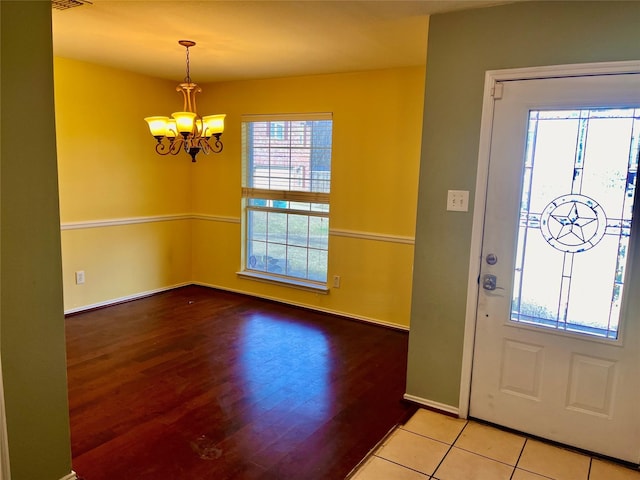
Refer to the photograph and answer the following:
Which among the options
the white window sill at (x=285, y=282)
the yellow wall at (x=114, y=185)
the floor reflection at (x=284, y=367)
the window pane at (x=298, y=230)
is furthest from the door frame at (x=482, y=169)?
the yellow wall at (x=114, y=185)

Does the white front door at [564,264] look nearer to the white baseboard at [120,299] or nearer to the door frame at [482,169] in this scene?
the door frame at [482,169]

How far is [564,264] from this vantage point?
242cm

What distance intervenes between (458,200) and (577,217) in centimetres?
62

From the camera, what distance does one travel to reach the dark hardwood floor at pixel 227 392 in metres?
2.32

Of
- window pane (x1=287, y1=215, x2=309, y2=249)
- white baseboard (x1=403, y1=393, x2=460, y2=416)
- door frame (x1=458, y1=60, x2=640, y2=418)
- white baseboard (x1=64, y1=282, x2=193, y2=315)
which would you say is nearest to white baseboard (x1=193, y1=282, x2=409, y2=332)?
white baseboard (x1=64, y1=282, x2=193, y2=315)

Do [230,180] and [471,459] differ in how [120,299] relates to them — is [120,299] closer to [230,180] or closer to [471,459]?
[230,180]

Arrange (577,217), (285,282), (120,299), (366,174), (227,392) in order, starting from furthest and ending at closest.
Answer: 1. (285,282)
2. (120,299)
3. (366,174)
4. (227,392)
5. (577,217)

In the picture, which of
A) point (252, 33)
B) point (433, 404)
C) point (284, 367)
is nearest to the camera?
point (433, 404)

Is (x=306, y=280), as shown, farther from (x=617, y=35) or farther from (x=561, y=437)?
(x=617, y=35)

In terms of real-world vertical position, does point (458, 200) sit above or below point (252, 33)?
below

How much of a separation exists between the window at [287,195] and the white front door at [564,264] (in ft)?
7.49

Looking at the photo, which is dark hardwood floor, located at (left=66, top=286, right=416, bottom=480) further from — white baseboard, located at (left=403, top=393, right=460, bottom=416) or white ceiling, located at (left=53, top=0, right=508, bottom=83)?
white ceiling, located at (left=53, top=0, right=508, bottom=83)

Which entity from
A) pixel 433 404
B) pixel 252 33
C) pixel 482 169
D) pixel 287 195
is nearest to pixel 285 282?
pixel 287 195

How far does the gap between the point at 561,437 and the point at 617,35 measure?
2107 millimetres
